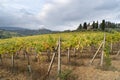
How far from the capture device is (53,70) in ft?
67.4

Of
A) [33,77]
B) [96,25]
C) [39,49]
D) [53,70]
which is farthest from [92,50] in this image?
[96,25]

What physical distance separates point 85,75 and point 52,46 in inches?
198

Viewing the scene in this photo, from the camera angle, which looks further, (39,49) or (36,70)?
(39,49)

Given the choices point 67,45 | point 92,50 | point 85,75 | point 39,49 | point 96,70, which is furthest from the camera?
point 92,50

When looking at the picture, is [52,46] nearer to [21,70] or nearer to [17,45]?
[17,45]

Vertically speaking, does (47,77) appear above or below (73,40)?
below

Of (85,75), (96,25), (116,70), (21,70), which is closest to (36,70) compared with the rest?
(21,70)

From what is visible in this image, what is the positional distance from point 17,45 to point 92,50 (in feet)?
57.1

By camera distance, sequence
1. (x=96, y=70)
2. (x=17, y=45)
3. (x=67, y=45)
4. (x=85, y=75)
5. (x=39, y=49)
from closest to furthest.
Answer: (x=85, y=75) < (x=96, y=70) < (x=17, y=45) < (x=39, y=49) < (x=67, y=45)

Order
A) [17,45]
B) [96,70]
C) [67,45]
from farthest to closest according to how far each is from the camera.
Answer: [67,45] < [17,45] < [96,70]

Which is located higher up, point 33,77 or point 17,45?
point 17,45

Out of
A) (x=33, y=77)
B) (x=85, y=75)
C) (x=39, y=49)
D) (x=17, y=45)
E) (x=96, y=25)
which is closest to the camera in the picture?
(x=33, y=77)

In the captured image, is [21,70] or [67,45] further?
[67,45]

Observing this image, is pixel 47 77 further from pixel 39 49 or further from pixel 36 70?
pixel 39 49
